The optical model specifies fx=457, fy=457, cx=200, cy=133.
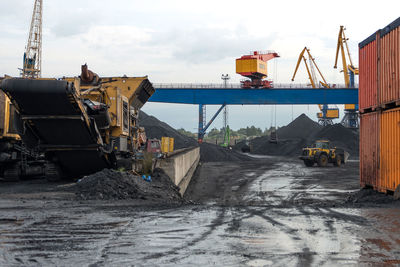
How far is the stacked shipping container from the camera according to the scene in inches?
521

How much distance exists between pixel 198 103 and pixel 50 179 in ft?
141

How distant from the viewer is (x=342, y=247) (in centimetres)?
689

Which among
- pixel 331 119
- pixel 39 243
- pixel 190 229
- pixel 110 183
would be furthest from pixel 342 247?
pixel 331 119

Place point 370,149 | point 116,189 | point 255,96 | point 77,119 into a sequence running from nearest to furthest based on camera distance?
point 116,189
point 77,119
point 370,149
point 255,96

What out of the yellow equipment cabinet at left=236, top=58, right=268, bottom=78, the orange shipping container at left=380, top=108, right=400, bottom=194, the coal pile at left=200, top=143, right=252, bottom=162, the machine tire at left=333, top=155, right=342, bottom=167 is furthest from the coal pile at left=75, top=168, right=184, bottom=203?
the yellow equipment cabinet at left=236, top=58, right=268, bottom=78

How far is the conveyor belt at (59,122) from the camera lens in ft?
40.9

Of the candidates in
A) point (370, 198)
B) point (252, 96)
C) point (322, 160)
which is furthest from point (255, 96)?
point (370, 198)

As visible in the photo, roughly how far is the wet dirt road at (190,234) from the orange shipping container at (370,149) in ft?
9.13

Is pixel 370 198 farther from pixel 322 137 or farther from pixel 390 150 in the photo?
pixel 322 137

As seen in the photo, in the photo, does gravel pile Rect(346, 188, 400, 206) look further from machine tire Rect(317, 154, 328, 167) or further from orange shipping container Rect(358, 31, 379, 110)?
machine tire Rect(317, 154, 328, 167)

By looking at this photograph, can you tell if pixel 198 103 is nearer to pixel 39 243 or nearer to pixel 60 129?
pixel 60 129

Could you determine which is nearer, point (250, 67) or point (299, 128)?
point (250, 67)

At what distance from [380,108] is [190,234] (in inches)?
360

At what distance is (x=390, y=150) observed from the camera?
13523mm
